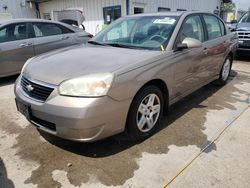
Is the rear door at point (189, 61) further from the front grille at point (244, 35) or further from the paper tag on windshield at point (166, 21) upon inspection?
the front grille at point (244, 35)

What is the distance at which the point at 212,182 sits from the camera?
7.22 feet

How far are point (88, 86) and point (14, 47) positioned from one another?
3.99m

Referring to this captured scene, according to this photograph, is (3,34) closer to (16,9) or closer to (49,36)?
(49,36)

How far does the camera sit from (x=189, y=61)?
3393 mm

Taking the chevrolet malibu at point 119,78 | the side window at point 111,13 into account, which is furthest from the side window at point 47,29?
the side window at point 111,13

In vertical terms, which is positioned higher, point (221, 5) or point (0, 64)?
point (221, 5)

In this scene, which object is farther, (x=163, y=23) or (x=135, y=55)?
(x=163, y=23)

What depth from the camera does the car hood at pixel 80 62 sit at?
2396mm

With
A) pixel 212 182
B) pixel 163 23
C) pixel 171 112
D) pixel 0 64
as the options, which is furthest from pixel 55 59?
pixel 0 64

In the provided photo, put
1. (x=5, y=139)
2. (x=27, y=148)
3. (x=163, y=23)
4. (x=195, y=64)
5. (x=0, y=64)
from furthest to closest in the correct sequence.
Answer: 1. (x=0, y=64)
2. (x=195, y=64)
3. (x=163, y=23)
4. (x=5, y=139)
5. (x=27, y=148)

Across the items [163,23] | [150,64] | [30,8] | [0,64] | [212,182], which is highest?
[30,8]

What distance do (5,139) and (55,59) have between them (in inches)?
49.4

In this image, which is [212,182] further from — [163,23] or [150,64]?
[163,23]

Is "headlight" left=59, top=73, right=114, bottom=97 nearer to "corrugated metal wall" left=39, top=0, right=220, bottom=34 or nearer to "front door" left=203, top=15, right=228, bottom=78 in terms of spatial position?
"front door" left=203, top=15, right=228, bottom=78
